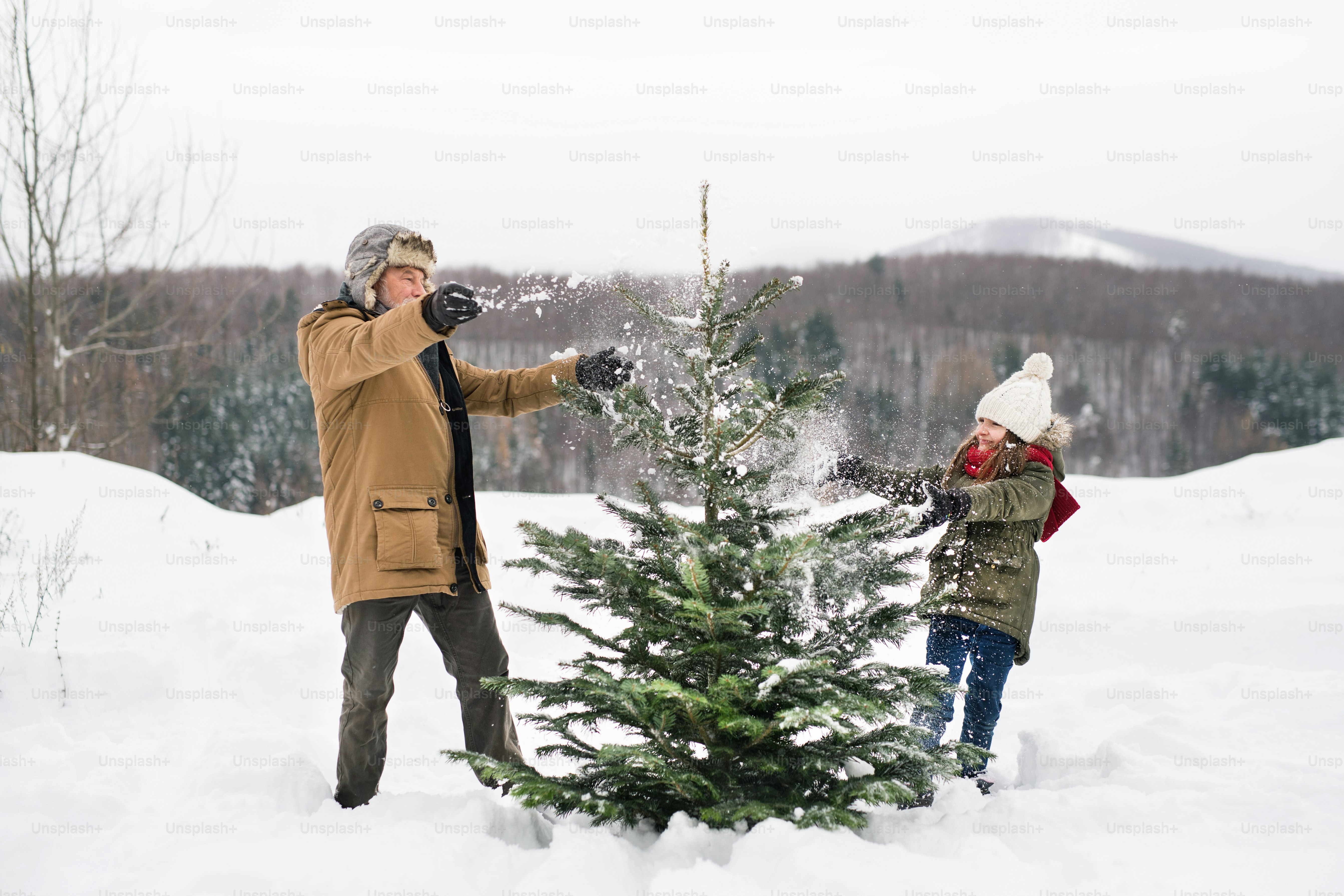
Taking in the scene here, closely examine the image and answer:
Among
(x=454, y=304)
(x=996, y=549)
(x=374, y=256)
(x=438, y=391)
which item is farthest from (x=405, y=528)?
(x=996, y=549)

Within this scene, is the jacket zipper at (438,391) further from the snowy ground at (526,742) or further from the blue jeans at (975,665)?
the blue jeans at (975,665)

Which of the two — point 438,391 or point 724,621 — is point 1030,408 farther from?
point 438,391

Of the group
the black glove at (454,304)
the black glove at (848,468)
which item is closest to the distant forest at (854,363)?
the black glove at (848,468)

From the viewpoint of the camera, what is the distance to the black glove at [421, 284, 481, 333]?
8.95 feet

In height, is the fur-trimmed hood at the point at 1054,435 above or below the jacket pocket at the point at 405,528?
above

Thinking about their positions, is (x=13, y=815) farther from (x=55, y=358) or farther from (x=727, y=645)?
(x=55, y=358)

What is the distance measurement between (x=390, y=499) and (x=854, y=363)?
29.0m

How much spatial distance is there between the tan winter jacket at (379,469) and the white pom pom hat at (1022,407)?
2517 mm

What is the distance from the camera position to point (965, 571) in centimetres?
386

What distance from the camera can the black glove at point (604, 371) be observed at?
3.27m

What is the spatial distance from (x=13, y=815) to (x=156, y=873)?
87cm

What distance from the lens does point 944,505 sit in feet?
10.8

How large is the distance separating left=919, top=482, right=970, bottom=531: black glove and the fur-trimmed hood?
29.7 inches

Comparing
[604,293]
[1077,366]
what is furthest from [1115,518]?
[1077,366]
